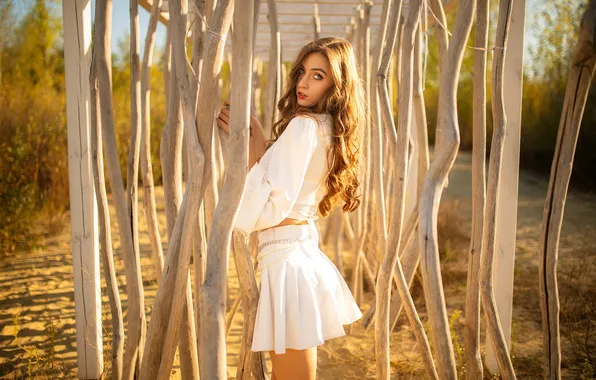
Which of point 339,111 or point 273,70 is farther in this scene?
point 273,70

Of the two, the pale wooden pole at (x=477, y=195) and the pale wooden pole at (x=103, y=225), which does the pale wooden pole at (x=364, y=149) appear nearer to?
the pale wooden pole at (x=477, y=195)

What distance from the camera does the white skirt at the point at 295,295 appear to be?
4.93 ft

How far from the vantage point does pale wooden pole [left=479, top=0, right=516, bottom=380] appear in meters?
1.75

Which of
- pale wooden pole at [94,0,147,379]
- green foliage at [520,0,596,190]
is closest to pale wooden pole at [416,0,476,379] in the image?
pale wooden pole at [94,0,147,379]

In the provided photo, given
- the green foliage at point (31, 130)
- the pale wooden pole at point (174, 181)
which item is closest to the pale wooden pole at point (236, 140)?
the pale wooden pole at point (174, 181)

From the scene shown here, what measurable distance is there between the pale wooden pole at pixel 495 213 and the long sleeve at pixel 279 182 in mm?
767

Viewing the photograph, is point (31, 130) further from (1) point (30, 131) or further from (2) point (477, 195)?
(2) point (477, 195)

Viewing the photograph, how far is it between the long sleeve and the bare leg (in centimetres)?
47

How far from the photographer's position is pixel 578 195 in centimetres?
683

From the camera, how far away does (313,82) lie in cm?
168

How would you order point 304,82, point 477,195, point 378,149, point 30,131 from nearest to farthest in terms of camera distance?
point 304,82, point 477,195, point 378,149, point 30,131

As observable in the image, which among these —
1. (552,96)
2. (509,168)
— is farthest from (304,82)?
(552,96)

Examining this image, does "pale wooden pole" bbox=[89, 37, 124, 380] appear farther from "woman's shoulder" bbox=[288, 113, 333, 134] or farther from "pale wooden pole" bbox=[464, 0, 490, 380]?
"pale wooden pole" bbox=[464, 0, 490, 380]

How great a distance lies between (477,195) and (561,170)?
32 centimetres
